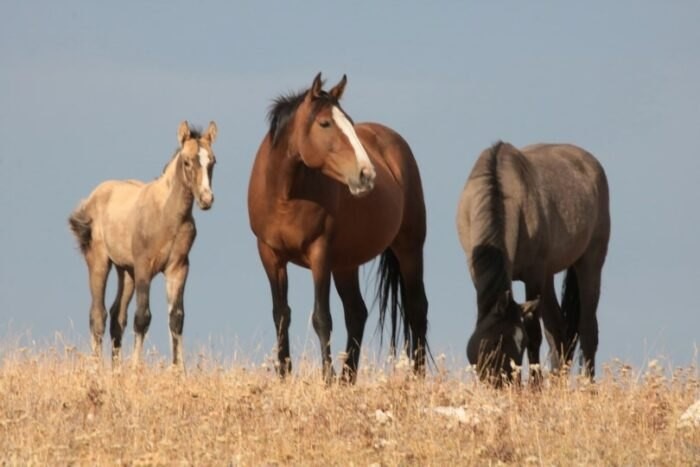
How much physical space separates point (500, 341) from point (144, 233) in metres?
5.04

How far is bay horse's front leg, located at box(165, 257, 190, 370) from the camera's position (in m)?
15.2

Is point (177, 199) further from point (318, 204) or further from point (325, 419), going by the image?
point (325, 419)

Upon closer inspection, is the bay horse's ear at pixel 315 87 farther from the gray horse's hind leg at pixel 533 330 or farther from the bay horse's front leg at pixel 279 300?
the gray horse's hind leg at pixel 533 330

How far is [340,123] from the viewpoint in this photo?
1312 centimetres

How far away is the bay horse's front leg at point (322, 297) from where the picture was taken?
13094mm

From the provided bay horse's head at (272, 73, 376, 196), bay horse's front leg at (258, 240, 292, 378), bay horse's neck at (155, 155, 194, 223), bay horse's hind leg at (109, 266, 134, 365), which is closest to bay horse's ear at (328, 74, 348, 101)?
bay horse's head at (272, 73, 376, 196)

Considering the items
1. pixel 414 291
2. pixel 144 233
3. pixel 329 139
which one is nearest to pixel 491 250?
pixel 329 139

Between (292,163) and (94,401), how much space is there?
326 centimetres

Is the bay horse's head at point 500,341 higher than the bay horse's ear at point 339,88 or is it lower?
lower

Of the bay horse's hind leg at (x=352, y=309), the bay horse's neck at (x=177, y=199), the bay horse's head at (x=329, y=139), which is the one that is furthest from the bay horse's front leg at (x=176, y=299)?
the bay horse's head at (x=329, y=139)

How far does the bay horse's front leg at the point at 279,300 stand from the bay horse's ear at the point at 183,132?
2.26 metres

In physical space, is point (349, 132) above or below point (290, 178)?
above

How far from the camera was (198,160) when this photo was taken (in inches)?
598

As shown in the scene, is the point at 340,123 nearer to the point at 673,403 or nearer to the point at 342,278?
the point at 342,278
